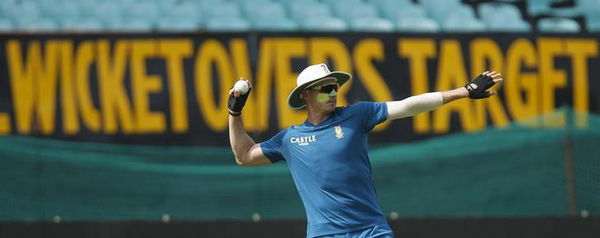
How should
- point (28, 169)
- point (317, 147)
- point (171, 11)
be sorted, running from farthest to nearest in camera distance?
point (171, 11) < point (28, 169) < point (317, 147)

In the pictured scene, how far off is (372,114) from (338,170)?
38 centimetres

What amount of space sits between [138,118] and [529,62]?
3804 mm

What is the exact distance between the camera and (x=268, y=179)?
10.4 m

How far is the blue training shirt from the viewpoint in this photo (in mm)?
5852

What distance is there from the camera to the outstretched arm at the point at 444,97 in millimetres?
5809

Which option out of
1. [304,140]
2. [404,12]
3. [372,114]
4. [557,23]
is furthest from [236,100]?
[557,23]

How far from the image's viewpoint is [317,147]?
19.6 feet

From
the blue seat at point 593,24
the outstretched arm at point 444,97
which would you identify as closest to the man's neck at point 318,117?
the outstretched arm at point 444,97

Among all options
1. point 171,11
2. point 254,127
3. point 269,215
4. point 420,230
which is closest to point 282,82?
point 254,127

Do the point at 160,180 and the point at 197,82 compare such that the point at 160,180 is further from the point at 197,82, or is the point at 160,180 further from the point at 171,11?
the point at 171,11

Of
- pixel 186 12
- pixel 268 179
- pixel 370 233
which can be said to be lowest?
pixel 268 179

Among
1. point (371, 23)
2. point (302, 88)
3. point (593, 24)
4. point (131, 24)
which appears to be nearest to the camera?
point (302, 88)

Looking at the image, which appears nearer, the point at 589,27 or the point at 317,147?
the point at 317,147

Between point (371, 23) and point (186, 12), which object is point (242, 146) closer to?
point (371, 23)
